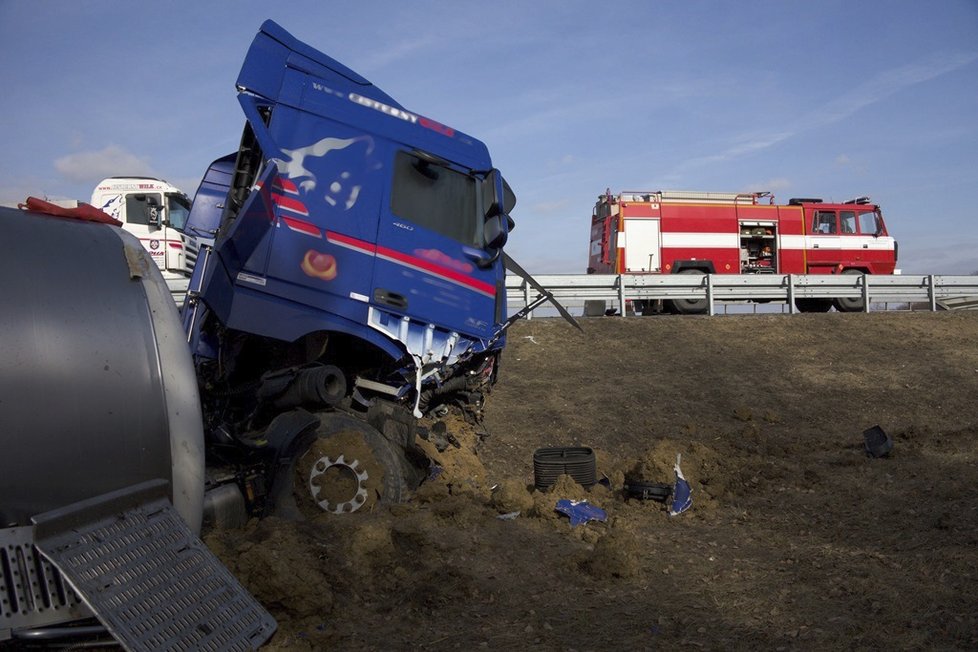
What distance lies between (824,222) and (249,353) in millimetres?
21268

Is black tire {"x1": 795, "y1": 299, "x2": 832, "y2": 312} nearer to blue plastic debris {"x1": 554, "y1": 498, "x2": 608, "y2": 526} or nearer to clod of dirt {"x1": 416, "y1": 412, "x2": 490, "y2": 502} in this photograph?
clod of dirt {"x1": 416, "y1": 412, "x2": 490, "y2": 502}

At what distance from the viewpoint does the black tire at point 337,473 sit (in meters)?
5.91

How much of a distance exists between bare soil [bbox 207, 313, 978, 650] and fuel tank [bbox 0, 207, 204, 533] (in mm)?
901

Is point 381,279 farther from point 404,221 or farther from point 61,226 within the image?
point 61,226

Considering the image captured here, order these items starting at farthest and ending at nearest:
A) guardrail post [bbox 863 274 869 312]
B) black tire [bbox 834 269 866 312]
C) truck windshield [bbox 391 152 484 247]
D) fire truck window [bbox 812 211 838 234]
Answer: fire truck window [bbox 812 211 838 234]
black tire [bbox 834 269 866 312]
guardrail post [bbox 863 274 869 312]
truck windshield [bbox 391 152 484 247]

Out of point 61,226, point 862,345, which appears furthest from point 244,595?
point 862,345

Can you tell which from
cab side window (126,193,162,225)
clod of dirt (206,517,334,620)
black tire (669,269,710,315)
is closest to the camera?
clod of dirt (206,517,334,620)

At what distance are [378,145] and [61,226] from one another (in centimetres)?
335

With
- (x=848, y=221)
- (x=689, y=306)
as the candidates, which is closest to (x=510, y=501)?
(x=689, y=306)

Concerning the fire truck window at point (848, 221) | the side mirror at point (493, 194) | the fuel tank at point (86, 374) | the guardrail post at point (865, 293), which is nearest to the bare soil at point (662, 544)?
the fuel tank at point (86, 374)

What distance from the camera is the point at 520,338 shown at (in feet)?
51.2

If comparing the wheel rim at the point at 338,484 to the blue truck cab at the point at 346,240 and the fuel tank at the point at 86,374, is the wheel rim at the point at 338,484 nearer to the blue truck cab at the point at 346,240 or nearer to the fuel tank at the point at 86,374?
the blue truck cab at the point at 346,240

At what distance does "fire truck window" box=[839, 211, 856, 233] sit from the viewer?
24.2m

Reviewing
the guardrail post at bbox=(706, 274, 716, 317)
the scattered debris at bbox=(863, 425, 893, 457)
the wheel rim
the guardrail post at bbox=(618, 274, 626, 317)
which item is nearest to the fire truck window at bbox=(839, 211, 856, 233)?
the guardrail post at bbox=(706, 274, 716, 317)
